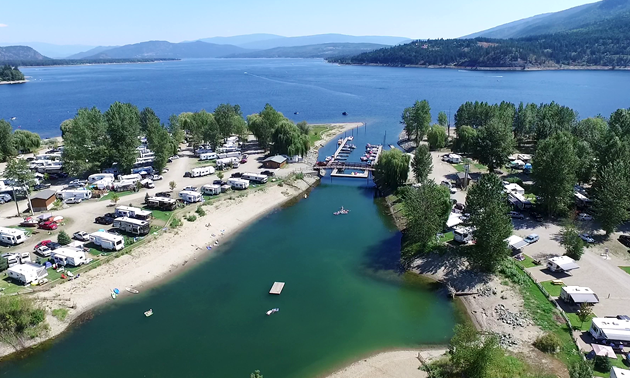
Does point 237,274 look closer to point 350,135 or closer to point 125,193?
point 125,193

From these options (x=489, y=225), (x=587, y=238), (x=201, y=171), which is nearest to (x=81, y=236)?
(x=201, y=171)

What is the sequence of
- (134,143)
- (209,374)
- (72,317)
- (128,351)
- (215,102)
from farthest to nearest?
(215,102) < (134,143) < (72,317) < (128,351) < (209,374)

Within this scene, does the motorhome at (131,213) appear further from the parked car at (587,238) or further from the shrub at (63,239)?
the parked car at (587,238)

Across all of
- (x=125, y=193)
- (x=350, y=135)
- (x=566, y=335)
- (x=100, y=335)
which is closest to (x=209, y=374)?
(x=100, y=335)

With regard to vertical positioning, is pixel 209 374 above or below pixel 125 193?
below

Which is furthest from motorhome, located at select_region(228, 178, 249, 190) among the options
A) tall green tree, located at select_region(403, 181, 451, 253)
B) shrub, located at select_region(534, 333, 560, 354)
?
shrub, located at select_region(534, 333, 560, 354)

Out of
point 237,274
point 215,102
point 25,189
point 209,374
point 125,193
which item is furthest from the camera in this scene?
point 215,102

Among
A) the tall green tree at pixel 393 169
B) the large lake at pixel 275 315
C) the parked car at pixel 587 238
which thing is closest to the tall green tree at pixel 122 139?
the large lake at pixel 275 315
